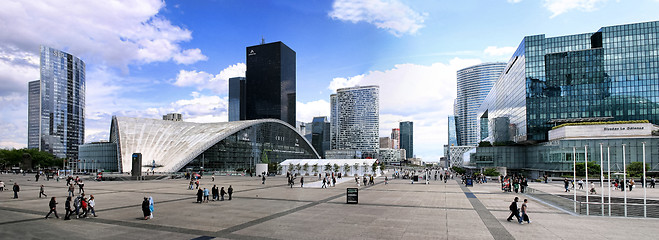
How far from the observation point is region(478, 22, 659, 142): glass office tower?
78000mm

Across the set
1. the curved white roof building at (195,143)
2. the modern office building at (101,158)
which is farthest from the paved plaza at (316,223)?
the modern office building at (101,158)

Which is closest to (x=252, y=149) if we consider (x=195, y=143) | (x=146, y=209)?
(x=195, y=143)

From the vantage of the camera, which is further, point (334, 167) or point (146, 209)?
point (334, 167)

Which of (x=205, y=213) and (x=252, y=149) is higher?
(x=252, y=149)

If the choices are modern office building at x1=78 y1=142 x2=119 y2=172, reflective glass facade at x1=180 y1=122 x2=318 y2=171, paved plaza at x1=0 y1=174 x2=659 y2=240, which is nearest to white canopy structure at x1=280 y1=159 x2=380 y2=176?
reflective glass facade at x1=180 y1=122 x2=318 y2=171

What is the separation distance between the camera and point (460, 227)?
16.7m

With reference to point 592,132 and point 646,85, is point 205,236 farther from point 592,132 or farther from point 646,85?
point 646,85

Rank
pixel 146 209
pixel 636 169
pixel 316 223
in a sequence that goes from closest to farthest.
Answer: pixel 316 223 → pixel 146 209 → pixel 636 169

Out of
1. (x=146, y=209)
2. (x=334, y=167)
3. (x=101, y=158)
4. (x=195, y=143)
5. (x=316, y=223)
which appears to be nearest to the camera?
(x=316, y=223)

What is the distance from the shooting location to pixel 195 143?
8344 centimetres

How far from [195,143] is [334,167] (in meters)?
32.2

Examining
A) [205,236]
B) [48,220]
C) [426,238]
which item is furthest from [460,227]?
[48,220]

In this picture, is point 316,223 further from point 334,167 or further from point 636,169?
point 636,169

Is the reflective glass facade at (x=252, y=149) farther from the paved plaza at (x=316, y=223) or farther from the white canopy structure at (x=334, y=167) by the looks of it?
the paved plaza at (x=316, y=223)
